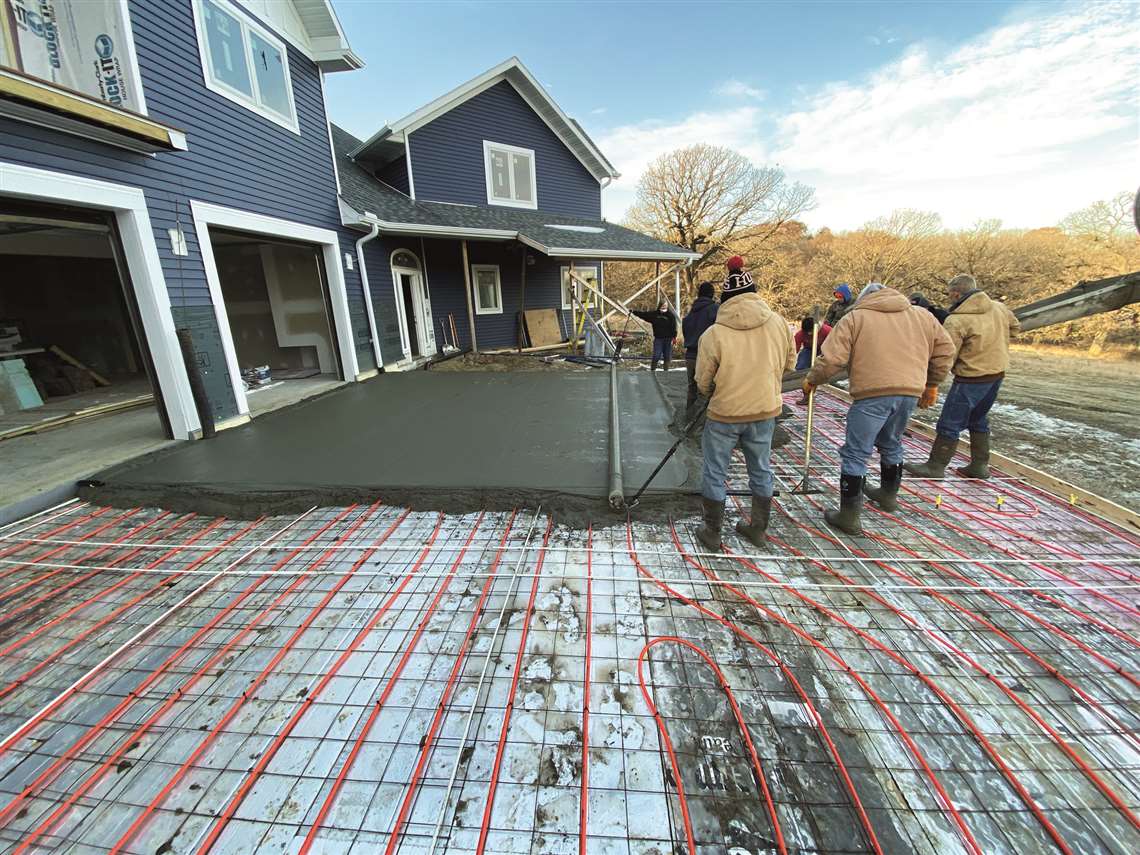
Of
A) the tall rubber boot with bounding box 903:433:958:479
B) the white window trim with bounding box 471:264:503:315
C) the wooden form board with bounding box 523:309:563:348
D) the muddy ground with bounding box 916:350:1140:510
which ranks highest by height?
the white window trim with bounding box 471:264:503:315

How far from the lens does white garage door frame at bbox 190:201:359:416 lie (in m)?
4.76

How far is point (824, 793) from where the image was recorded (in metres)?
1.40

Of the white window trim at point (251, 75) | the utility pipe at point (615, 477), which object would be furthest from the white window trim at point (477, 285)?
the utility pipe at point (615, 477)

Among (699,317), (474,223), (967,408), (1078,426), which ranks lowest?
(1078,426)

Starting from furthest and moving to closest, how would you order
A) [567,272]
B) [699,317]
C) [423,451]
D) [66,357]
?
[567,272]
[66,357]
[699,317]
[423,451]

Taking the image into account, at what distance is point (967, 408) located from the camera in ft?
11.4

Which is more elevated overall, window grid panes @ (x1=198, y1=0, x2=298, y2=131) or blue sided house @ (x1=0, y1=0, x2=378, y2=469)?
window grid panes @ (x1=198, y1=0, x2=298, y2=131)

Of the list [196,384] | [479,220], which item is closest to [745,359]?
[196,384]

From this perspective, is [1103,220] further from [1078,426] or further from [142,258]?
[142,258]

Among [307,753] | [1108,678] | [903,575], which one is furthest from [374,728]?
[1108,678]

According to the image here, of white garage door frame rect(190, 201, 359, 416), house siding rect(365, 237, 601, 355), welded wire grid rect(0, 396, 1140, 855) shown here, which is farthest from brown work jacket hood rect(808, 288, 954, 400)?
house siding rect(365, 237, 601, 355)

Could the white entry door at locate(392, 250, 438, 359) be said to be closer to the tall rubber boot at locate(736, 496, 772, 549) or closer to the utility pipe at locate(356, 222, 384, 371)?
the utility pipe at locate(356, 222, 384, 371)

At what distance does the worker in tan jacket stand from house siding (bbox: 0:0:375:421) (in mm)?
5733

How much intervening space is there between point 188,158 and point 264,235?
128 cm
